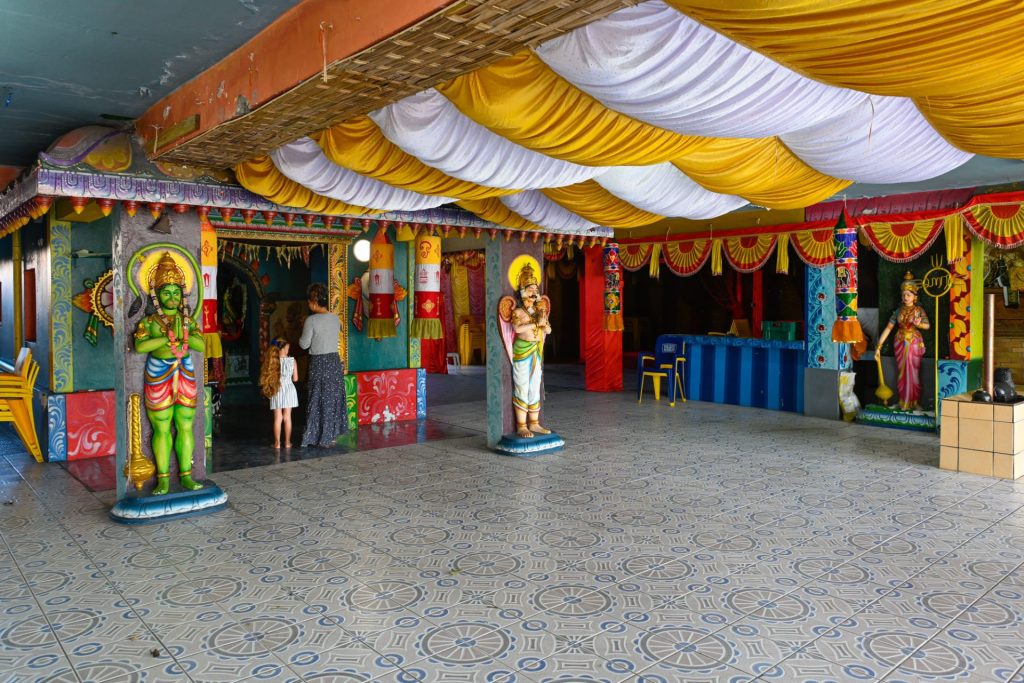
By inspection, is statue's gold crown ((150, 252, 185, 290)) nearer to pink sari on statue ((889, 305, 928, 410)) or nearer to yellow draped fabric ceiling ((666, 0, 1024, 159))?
yellow draped fabric ceiling ((666, 0, 1024, 159))

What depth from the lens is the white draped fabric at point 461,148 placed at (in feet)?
13.6

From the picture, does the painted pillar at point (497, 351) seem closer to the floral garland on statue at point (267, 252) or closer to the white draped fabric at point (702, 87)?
the floral garland on statue at point (267, 252)

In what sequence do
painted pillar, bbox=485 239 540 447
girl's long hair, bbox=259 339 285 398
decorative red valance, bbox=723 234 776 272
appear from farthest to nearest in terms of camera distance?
decorative red valance, bbox=723 234 776 272 < girl's long hair, bbox=259 339 285 398 < painted pillar, bbox=485 239 540 447

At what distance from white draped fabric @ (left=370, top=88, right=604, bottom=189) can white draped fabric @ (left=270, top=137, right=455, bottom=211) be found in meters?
0.90

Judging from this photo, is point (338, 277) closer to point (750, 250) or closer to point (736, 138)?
point (750, 250)

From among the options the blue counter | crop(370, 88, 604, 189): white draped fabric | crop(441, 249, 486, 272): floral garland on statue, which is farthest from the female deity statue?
crop(441, 249, 486, 272): floral garland on statue

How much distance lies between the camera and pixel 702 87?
323cm

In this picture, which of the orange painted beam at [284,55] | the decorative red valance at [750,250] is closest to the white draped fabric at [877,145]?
the orange painted beam at [284,55]

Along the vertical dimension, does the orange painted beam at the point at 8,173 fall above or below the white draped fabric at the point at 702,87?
above

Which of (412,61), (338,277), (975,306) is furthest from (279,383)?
(975,306)

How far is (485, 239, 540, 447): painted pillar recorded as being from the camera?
7730 millimetres

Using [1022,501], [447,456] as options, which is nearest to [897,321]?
[1022,501]

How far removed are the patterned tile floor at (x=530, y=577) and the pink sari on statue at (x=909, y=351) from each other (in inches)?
102

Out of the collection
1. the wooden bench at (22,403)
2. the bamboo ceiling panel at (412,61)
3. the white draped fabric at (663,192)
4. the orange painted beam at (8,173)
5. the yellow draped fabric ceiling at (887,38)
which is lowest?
the wooden bench at (22,403)
